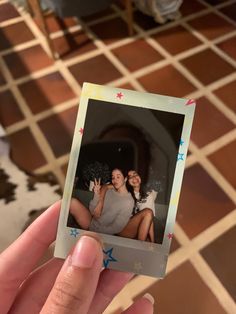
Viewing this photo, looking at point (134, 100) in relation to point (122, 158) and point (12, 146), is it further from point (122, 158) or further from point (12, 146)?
point (12, 146)

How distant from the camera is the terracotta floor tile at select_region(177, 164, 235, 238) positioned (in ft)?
4.12

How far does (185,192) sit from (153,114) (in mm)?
782

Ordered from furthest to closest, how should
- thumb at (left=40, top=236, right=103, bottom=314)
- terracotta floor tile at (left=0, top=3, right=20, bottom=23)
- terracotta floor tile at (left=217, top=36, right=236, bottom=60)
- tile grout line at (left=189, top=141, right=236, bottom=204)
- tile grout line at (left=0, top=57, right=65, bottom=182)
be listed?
terracotta floor tile at (left=0, top=3, right=20, bottom=23) < terracotta floor tile at (left=217, top=36, right=236, bottom=60) < tile grout line at (left=0, top=57, right=65, bottom=182) < tile grout line at (left=189, top=141, right=236, bottom=204) < thumb at (left=40, top=236, right=103, bottom=314)

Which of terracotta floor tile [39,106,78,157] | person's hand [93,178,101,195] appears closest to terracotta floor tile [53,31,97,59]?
terracotta floor tile [39,106,78,157]

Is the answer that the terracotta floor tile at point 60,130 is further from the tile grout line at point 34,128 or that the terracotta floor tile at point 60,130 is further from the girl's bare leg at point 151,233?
the girl's bare leg at point 151,233

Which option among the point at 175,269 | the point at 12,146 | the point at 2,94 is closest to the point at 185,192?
the point at 175,269

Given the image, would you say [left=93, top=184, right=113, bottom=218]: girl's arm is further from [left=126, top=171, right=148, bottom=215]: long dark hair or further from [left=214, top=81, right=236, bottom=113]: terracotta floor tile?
[left=214, top=81, right=236, bottom=113]: terracotta floor tile

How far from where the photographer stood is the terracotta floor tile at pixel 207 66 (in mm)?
1724

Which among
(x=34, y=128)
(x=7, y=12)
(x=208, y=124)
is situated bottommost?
(x=208, y=124)

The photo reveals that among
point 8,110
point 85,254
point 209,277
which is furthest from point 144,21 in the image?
point 85,254

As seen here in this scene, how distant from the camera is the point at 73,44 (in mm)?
1953

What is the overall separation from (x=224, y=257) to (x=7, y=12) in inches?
76.5

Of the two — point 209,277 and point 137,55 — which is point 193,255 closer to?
point 209,277

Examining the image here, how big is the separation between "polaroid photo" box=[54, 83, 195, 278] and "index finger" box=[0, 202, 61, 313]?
7 centimetres
